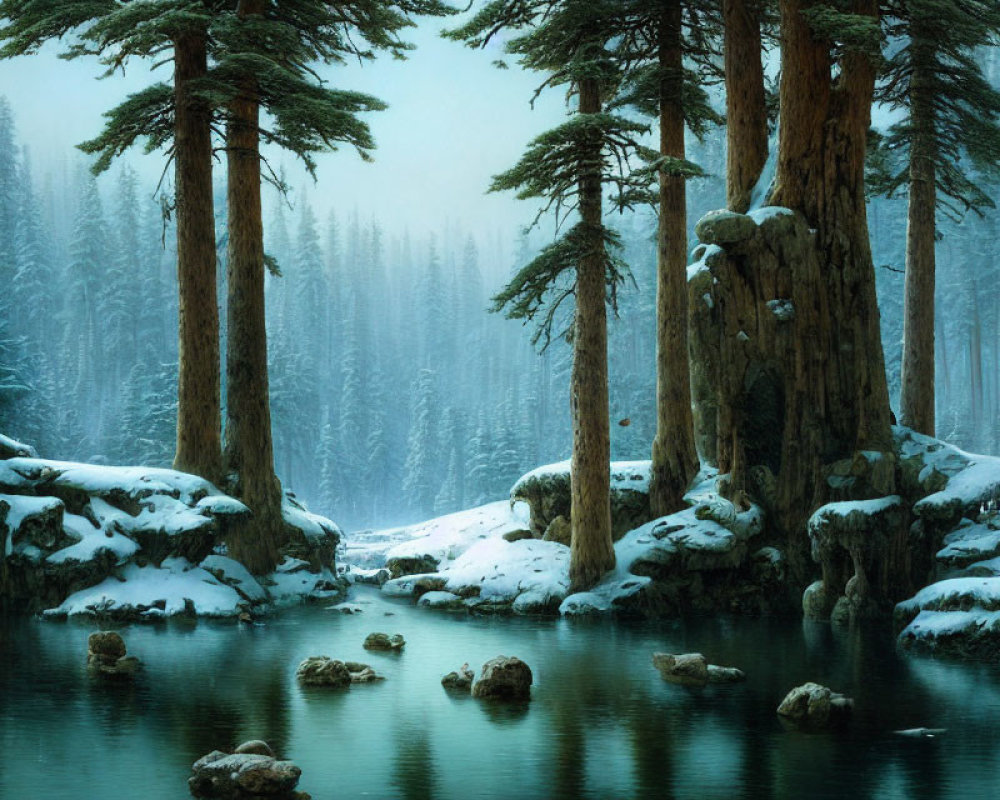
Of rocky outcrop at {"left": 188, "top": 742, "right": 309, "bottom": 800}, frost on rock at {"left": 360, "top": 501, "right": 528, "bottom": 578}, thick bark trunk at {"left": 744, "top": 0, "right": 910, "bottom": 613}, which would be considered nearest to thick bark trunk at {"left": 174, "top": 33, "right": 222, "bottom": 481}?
frost on rock at {"left": 360, "top": 501, "right": 528, "bottom": 578}

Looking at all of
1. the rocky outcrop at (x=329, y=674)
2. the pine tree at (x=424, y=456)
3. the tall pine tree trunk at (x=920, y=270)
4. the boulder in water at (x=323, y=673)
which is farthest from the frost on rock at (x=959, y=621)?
the pine tree at (x=424, y=456)

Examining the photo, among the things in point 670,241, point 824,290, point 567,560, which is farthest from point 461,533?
point 824,290

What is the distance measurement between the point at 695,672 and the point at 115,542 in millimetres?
10802

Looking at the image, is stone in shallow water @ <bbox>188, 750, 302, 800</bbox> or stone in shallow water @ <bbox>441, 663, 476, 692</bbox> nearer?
stone in shallow water @ <bbox>188, 750, 302, 800</bbox>

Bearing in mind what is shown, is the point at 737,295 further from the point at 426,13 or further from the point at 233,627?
the point at 233,627

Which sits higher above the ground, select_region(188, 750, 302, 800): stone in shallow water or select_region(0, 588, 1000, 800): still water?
select_region(188, 750, 302, 800): stone in shallow water

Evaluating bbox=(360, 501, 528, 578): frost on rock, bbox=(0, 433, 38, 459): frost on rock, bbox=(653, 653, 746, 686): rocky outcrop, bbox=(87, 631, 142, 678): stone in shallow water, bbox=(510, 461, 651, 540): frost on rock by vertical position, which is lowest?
bbox=(653, 653, 746, 686): rocky outcrop

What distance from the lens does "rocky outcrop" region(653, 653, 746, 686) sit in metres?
12.8

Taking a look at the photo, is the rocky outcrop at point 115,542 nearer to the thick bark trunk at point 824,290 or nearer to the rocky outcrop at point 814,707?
the thick bark trunk at point 824,290

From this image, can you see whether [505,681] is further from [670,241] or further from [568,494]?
[670,241]

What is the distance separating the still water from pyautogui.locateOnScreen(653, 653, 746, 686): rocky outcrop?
248mm

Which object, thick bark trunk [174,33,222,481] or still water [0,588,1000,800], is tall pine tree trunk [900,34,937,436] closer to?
still water [0,588,1000,800]

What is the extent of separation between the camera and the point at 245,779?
7.44 meters

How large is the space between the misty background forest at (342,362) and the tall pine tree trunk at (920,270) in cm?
2194
